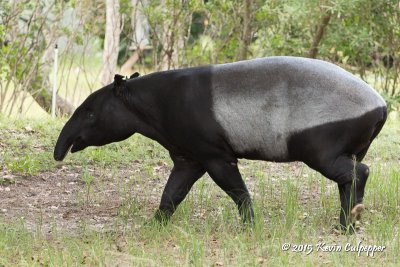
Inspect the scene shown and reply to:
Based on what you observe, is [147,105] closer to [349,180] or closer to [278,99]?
[278,99]

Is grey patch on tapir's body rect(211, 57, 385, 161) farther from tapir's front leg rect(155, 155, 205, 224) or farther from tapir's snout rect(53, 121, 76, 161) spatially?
tapir's snout rect(53, 121, 76, 161)

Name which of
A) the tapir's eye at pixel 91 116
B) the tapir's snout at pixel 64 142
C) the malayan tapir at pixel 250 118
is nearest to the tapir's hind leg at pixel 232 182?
the malayan tapir at pixel 250 118

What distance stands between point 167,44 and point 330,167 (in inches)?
312

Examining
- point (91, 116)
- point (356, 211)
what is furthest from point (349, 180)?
point (91, 116)

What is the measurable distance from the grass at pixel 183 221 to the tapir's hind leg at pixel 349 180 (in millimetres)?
175

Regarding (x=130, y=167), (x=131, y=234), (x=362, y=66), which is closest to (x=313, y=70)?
(x=131, y=234)

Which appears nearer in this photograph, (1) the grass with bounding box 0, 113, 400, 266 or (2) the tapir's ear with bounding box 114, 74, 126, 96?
(1) the grass with bounding box 0, 113, 400, 266

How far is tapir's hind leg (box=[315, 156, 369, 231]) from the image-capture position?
662 centimetres

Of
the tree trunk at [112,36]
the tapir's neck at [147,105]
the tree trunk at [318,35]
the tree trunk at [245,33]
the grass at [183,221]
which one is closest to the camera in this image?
the grass at [183,221]

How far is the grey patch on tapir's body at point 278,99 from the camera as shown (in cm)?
661

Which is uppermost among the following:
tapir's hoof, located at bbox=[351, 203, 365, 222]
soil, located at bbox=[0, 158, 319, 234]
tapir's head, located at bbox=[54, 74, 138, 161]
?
tapir's head, located at bbox=[54, 74, 138, 161]

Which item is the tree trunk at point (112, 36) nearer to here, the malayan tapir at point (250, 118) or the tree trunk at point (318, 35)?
the tree trunk at point (318, 35)

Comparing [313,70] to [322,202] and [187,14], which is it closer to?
[322,202]

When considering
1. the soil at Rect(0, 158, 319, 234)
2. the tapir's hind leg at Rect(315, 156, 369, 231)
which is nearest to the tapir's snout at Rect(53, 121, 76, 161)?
the soil at Rect(0, 158, 319, 234)
